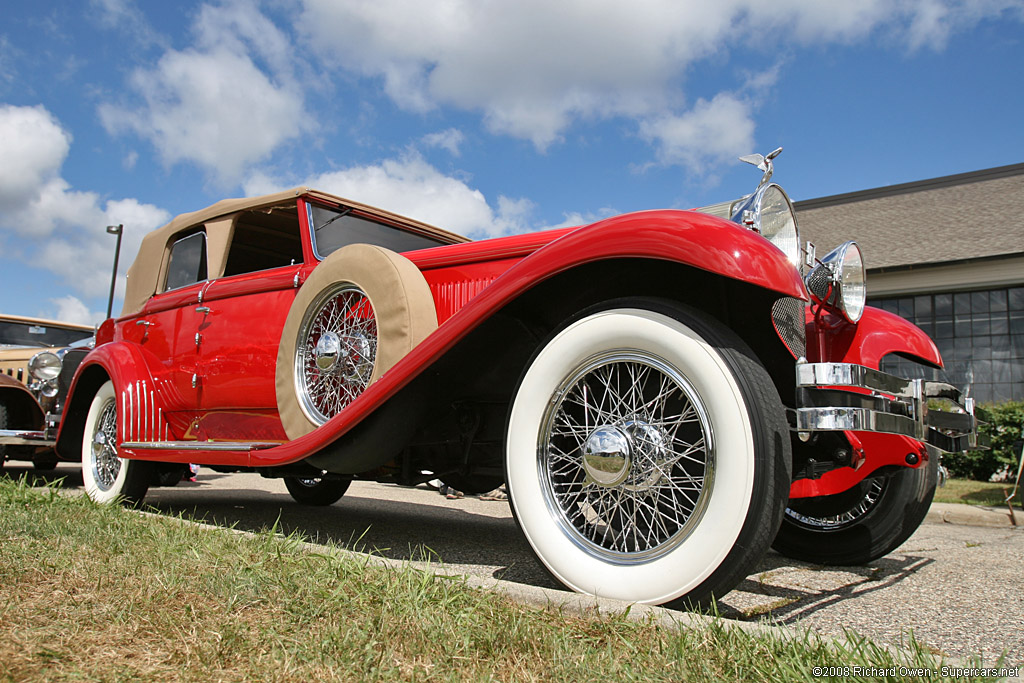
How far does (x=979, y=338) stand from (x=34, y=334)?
45.7 feet

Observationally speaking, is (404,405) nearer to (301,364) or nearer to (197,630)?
(301,364)

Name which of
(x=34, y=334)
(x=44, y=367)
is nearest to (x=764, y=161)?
(x=44, y=367)

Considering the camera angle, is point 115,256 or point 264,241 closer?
point 264,241

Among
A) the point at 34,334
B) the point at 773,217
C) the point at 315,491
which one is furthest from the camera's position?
the point at 34,334

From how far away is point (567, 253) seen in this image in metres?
2.14

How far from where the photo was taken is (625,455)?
1.99 m

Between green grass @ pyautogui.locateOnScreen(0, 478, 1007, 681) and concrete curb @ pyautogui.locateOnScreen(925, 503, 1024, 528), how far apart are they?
14.6 ft

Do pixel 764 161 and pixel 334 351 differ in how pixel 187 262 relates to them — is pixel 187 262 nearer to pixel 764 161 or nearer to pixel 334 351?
pixel 334 351

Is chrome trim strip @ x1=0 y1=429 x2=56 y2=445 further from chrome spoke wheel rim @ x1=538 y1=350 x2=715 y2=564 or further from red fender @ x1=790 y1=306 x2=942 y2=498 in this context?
red fender @ x1=790 y1=306 x2=942 y2=498

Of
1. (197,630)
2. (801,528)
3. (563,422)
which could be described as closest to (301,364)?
(563,422)

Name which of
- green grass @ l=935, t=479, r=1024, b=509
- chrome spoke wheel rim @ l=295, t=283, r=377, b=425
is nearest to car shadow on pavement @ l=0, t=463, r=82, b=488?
chrome spoke wheel rim @ l=295, t=283, r=377, b=425

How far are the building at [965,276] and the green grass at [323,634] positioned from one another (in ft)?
35.4

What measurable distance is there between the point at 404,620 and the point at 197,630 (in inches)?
18.2

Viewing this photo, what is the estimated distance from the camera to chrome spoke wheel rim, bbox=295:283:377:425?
10.4 ft
